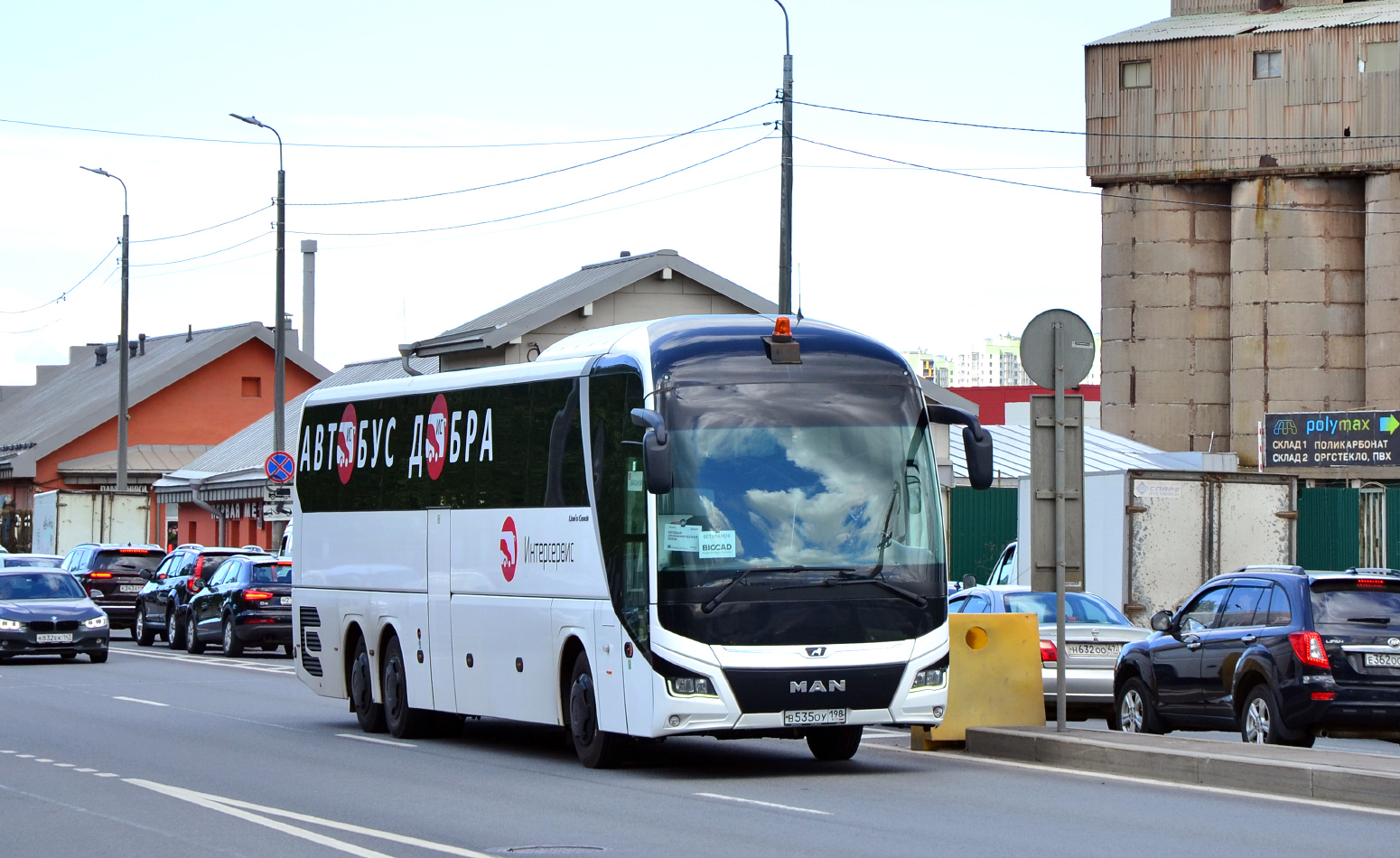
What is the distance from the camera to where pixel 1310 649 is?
1516cm

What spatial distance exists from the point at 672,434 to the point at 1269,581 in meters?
5.36

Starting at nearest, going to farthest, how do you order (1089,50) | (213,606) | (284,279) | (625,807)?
(625,807), (213,606), (284,279), (1089,50)

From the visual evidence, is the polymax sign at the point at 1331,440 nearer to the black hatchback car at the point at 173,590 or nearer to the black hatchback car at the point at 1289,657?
the black hatchback car at the point at 173,590

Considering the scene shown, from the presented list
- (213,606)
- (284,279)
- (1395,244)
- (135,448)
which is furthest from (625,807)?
(135,448)

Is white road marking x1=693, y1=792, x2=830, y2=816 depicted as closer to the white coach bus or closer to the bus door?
the white coach bus

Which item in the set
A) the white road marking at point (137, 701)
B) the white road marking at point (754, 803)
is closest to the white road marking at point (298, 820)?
the white road marking at point (754, 803)

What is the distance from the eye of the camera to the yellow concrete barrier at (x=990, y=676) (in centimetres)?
1634

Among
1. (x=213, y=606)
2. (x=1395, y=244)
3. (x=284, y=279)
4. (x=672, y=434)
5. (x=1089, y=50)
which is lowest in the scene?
(x=213, y=606)

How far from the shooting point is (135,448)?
7575 centimetres

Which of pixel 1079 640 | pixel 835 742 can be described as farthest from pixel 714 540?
pixel 1079 640

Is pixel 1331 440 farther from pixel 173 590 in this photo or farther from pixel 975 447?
pixel 975 447

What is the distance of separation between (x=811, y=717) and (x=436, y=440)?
5376 millimetres

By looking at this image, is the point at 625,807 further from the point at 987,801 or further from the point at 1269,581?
the point at 1269,581

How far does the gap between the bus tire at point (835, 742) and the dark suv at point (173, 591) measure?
2233 centimetres
